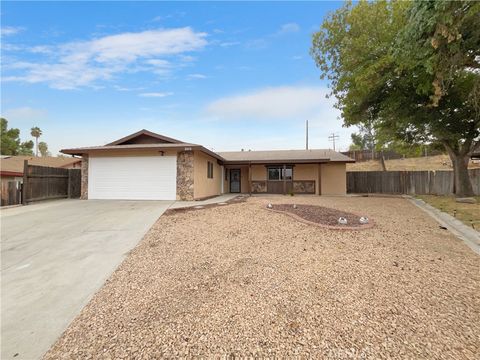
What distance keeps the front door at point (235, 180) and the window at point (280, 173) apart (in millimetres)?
2784

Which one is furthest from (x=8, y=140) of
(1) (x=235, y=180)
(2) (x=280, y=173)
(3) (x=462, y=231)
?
(3) (x=462, y=231)

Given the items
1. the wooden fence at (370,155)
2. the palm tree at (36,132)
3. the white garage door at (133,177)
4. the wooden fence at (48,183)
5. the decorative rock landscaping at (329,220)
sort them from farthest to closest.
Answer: the palm tree at (36,132) → the wooden fence at (370,155) → the white garage door at (133,177) → the wooden fence at (48,183) → the decorative rock landscaping at (329,220)

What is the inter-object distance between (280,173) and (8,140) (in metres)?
33.2

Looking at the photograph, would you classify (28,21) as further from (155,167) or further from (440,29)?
(440,29)

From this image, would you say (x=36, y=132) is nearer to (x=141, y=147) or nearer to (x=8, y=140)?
(x=8, y=140)

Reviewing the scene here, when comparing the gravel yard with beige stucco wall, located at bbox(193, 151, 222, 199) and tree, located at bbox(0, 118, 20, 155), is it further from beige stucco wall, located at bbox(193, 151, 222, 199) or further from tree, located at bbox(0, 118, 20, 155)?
tree, located at bbox(0, 118, 20, 155)

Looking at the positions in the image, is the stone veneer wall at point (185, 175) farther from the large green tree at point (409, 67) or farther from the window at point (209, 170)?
the large green tree at point (409, 67)

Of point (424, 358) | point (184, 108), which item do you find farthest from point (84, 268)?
point (184, 108)

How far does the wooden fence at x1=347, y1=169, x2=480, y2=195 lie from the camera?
16672 mm

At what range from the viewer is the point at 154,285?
3377 millimetres

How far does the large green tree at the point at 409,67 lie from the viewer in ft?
19.4

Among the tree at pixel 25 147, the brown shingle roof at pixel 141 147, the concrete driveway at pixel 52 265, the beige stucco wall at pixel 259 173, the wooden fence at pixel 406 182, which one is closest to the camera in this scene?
the concrete driveway at pixel 52 265

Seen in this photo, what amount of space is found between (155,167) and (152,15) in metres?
6.60

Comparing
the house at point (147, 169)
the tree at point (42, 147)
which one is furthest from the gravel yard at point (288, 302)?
the tree at point (42, 147)
